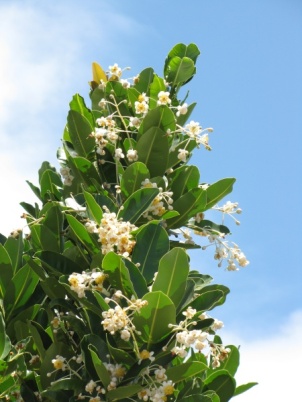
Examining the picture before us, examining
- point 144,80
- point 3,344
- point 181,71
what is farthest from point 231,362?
point 181,71

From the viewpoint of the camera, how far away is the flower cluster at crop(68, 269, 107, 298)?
3.69 m

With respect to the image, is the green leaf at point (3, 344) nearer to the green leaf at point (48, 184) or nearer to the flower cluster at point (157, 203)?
the flower cluster at point (157, 203)

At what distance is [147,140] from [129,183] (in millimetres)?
306

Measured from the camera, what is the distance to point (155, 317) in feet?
11.7

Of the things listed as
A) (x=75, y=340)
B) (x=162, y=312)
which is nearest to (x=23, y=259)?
(x=75, y=340)

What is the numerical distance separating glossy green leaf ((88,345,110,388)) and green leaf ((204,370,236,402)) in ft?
2.44

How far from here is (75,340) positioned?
4113 mm

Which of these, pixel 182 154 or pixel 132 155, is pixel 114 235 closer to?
pixel 132 155

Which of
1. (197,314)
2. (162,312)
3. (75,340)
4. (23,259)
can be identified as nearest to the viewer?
(162,312)

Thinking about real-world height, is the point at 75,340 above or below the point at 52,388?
above

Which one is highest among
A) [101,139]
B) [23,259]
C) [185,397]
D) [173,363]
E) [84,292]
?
[101,139]

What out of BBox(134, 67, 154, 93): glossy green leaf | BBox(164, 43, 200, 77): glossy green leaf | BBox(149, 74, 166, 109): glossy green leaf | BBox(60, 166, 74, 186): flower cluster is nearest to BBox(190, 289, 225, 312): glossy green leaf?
BBox(60, 166, 74, 186): flower cluster

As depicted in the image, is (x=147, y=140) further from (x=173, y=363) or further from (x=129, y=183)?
(x=173, y=363)

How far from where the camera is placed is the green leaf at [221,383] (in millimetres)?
4094
